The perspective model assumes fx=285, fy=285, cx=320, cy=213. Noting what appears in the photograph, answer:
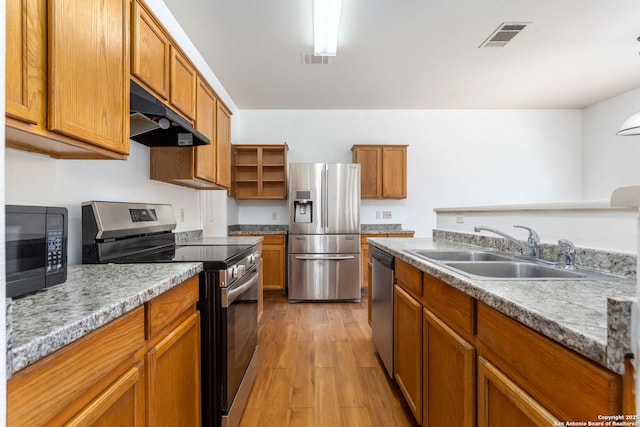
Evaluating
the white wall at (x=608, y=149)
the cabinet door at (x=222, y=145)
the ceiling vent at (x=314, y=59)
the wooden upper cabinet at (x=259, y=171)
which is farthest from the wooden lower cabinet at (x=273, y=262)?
the white wall at (x=608, y=149)

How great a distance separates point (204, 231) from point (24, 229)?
2091 mm

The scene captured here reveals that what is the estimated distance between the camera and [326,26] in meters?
2.28

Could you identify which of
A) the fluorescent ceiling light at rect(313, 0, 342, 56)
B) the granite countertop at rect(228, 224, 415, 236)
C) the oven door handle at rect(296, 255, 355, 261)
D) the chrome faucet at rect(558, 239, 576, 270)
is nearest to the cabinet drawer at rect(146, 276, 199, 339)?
the chrome faucet at rect(558, 239, 576, 270)

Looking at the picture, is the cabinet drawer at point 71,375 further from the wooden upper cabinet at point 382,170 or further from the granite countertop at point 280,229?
the wooden upper cabinet at point 382,170

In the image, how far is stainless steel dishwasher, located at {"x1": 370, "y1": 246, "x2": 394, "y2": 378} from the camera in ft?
5.77

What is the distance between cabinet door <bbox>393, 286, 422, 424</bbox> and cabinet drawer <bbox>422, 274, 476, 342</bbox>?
0.45 feet

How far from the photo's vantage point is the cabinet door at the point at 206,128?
1.94 meters

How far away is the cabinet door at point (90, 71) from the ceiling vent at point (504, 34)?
8.86 feet

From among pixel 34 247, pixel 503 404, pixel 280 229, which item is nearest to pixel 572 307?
pixel 503 404

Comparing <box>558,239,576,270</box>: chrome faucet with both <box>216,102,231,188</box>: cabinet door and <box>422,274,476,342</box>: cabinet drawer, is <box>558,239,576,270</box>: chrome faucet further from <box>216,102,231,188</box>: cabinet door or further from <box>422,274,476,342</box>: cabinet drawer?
<box>216,102,231,188</box>: cabinet door

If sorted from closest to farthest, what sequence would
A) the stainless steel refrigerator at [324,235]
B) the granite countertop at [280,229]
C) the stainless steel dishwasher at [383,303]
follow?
the stainless steel dishwasher at [383,303], the stainless steel refrigerator at [324,235], the granite countertop at [280,229]

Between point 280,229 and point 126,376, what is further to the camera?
A: point 280,229

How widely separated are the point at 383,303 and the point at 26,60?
76.7 inches

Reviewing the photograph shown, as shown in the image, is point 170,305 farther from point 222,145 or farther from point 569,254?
point 222,145
